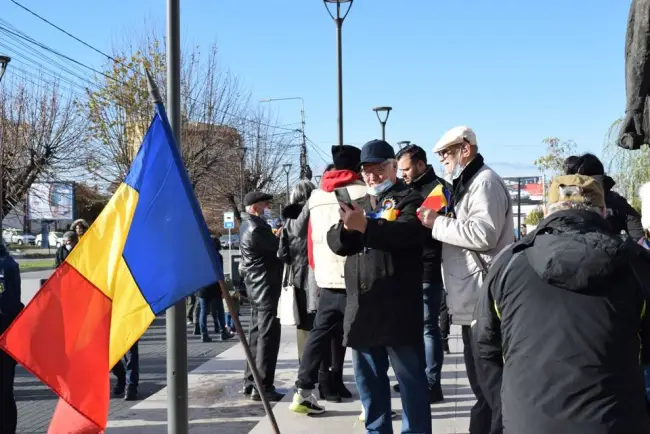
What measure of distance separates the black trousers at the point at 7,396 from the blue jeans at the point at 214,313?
20.6 feet

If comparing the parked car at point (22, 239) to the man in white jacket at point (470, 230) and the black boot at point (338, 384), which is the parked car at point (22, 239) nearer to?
the black boot at point (338, 384)

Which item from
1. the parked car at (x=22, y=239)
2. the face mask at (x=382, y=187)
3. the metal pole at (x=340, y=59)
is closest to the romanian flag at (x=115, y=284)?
the face mask at (x=382, y=187)

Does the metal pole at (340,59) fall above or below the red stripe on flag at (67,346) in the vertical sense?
above

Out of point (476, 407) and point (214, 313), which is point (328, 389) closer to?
point (476, 407)

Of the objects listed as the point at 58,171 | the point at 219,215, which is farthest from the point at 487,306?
the point at 219,215

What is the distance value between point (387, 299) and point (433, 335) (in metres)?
2.40

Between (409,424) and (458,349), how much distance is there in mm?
5259

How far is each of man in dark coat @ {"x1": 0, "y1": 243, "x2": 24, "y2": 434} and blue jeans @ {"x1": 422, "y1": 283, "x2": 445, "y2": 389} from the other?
128 inches

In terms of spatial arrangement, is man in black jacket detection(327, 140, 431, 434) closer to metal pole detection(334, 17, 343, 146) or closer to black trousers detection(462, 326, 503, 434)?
black trousers detection(462, 326, 503, 434)

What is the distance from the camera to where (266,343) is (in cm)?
673

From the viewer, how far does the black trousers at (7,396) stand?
5.46 meters

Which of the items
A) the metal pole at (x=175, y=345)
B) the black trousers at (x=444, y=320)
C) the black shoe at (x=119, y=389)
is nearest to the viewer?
the metal pole at (x=175, y=345)

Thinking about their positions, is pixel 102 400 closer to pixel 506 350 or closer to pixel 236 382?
pixel 506 350

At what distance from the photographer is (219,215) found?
50.9m
